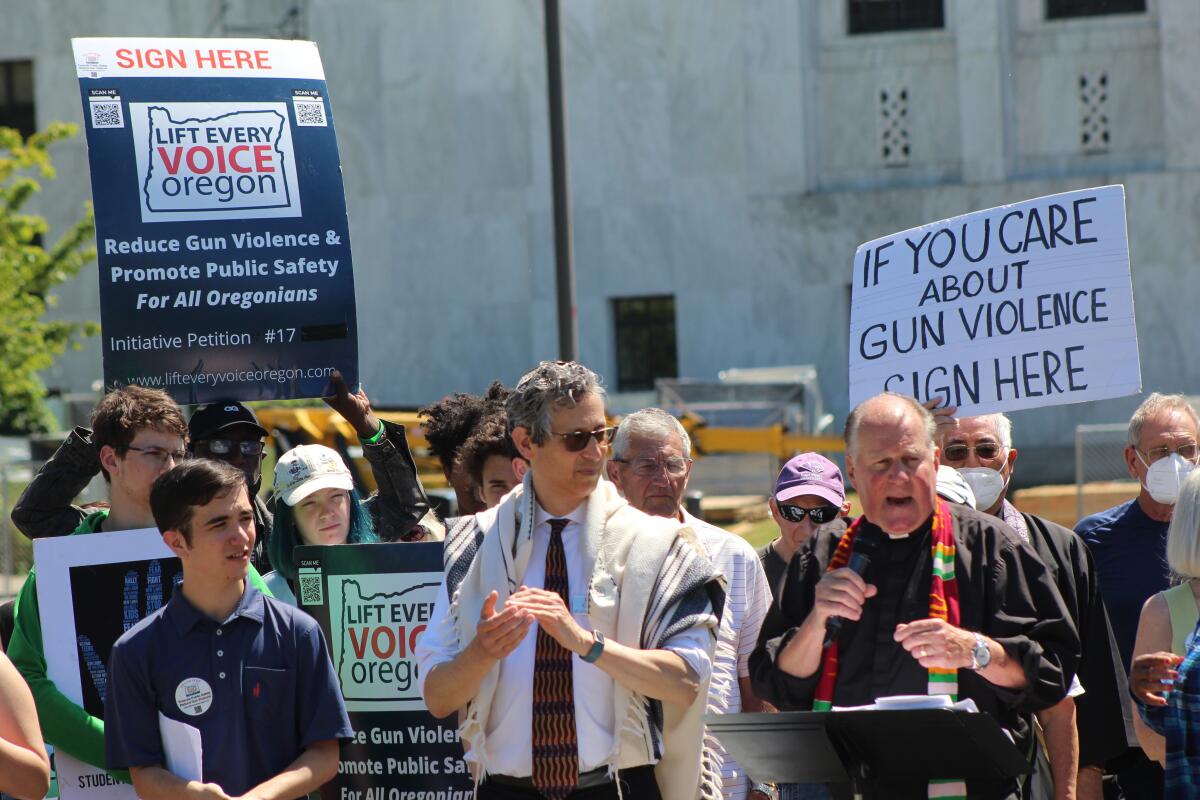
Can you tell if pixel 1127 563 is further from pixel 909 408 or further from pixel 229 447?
pixel 229 447

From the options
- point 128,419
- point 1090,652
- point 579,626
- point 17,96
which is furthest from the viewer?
point 17,96

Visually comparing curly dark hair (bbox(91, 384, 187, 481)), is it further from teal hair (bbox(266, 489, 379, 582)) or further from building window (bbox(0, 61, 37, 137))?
building window (bbox(0, 61, 37, 137))

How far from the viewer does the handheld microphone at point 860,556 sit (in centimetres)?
441

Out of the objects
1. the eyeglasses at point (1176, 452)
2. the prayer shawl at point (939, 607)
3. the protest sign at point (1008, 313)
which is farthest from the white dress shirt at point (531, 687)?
the eyeglasses at point (1176, 452)

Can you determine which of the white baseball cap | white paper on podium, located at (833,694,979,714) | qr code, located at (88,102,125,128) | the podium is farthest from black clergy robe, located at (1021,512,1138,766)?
qr code, located at (88,102,125,128)

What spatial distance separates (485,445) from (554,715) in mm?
2062

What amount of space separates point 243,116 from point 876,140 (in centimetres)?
2681

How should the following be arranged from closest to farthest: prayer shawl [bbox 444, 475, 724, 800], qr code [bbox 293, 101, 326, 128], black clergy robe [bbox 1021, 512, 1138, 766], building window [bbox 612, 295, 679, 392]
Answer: prayer shawl [bbox 444, 475, 724, 800], black clergy robe [bbox 1021, 512, 1138, 766], qr code [bbox 293, 101, 326, 128], building window [bbox 612, 295, 679, 392]

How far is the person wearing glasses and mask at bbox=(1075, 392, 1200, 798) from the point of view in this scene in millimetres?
6074

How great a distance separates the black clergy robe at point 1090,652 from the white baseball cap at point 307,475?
2.60 meters

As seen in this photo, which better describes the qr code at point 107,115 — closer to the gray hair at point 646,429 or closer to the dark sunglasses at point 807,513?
the gray hair at point 646,429

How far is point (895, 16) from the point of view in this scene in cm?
3250

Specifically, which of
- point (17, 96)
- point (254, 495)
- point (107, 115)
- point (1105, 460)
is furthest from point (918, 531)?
point (17, 96)

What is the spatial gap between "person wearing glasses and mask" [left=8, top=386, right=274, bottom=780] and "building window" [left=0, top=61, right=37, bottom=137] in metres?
32.3
